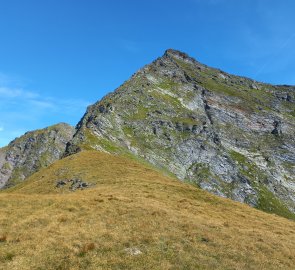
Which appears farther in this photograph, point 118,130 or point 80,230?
point 118,130

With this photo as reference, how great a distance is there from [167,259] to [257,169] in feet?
590

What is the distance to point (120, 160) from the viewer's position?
8969cm

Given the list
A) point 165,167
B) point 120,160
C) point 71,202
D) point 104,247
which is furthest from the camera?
point 165,167

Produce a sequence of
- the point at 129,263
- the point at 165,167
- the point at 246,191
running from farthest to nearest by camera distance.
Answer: the point at 246,191 → the point at 165,167 → the point at 129,263

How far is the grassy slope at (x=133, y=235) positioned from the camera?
26453mm

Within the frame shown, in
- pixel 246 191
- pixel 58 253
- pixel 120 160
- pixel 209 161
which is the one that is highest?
pixel 209 161

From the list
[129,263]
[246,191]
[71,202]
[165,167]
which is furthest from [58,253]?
[246,191]

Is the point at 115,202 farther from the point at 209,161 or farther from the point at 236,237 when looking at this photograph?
the point at 209,161

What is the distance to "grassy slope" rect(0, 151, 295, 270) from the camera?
26.5 m

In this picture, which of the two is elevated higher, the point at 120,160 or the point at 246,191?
the point at 246,191

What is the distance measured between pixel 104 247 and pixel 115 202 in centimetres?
1456

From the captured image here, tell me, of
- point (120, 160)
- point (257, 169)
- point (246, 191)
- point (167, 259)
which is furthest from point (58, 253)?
point (257, 169)

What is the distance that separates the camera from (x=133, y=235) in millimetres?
31328

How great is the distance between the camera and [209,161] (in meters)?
186
